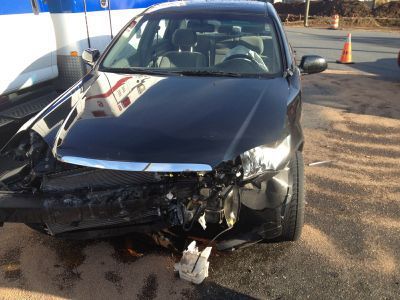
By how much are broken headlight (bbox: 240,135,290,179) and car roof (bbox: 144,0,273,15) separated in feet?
6.98

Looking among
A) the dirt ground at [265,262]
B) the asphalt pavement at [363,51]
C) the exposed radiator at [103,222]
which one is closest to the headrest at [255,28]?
the dirt ground at [265,262]

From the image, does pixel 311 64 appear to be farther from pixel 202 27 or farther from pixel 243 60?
pixel 202 27

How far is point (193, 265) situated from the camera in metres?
2.78

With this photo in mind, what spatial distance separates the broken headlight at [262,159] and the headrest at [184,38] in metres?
1.95

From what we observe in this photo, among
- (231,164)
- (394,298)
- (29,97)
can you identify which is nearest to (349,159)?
(394,298)

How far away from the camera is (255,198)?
2602mm

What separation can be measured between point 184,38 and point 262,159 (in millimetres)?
2158

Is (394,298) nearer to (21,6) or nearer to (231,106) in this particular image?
(231,106)

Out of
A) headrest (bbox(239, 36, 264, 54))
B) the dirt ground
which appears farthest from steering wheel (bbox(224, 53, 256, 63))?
the dirt ground

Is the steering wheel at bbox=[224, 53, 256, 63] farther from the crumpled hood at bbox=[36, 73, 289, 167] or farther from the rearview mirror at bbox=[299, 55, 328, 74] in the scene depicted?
the rearview mirror at bbox=[299, 55, 328, 74]

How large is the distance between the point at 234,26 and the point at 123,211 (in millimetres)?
2415

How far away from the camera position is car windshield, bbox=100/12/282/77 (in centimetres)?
366

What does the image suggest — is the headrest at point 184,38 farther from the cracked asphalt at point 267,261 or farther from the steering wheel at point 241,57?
the cracked asphalt at point 267,261

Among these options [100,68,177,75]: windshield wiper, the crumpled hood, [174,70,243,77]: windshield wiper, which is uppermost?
[174,70,243,77]: windshield wiper
